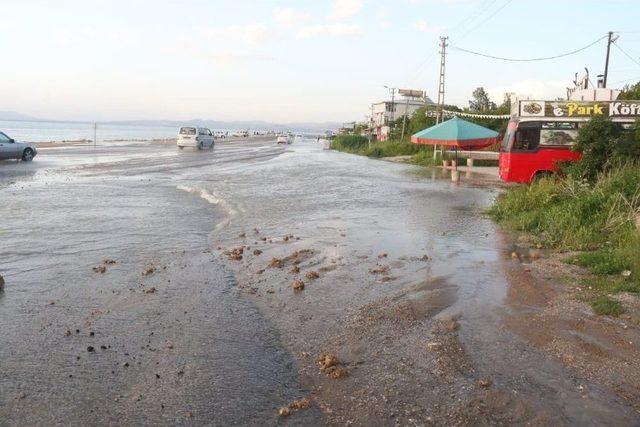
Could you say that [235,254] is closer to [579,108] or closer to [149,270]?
[149,270]

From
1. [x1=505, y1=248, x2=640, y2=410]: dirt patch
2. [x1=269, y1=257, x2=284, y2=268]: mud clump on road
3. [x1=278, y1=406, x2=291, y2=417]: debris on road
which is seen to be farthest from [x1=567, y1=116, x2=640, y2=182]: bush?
[x1=278, y1=406, x2=291, y2=417]: debris on road

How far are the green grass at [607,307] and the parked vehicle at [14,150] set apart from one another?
25.6 metres

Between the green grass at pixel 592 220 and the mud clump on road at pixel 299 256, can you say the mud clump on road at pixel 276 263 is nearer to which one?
the mud clump on road at pixel 299 256

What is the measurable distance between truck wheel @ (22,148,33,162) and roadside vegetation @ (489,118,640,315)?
863 inches

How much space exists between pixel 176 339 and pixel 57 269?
317cm

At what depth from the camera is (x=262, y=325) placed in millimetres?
5945

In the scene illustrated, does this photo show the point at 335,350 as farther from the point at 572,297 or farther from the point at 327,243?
the point at 327,243

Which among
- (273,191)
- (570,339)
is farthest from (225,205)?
(570,339)

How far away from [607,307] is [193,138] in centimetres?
4129

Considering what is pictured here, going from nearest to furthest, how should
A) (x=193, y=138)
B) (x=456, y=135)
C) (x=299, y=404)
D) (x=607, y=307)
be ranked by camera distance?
(x=299, y=404), (x=607, y=307), (x=456, y=135), (x=193, y=138)

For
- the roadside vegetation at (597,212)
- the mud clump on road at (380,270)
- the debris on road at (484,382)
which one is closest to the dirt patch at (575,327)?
the roadside vegetation at (597,212)

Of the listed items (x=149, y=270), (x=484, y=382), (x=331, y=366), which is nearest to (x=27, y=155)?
(x=149, y=270)

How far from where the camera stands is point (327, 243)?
32.4 feet

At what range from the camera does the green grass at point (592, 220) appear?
7695 mm
